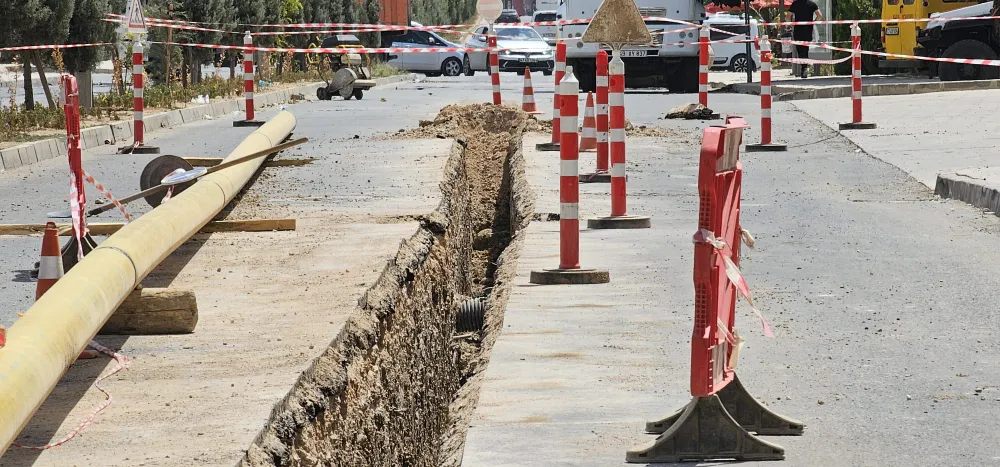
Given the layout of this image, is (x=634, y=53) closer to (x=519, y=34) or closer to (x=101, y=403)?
(x=519, y=34)

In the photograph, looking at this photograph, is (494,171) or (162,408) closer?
(162,408)

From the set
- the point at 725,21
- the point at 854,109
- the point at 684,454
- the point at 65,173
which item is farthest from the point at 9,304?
the point at 725,21

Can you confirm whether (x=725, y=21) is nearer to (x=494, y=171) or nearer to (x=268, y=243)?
(x=494, y=171)

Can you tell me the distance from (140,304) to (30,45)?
45.9 feet

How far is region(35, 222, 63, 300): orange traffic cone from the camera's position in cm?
566

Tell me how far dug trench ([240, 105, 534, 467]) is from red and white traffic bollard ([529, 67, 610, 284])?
11.8 inches

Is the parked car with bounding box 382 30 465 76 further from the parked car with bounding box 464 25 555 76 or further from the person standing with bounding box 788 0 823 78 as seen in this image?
the person standing with bounding box 788 0 823 78

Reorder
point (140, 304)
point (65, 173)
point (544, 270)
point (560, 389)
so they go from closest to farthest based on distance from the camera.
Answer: point (560, 389), point (140, 304), point (544, 270), point (65, 173)

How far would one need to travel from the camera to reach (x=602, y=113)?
12.0 meters

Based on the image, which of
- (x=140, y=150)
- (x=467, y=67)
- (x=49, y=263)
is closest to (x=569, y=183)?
(x=49, y=263)

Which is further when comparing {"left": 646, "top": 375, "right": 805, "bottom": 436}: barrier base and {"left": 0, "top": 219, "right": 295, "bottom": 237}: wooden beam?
{"left": 0, "top": 219, "right": 295, "bottom": 237}: wooden beam

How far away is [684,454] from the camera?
4.47 m

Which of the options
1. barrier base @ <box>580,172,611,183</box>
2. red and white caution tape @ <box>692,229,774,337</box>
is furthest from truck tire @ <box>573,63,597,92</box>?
red and white caution tape @ <box>692,229,774,337</box>

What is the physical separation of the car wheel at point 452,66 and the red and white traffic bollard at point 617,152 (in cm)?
3146
